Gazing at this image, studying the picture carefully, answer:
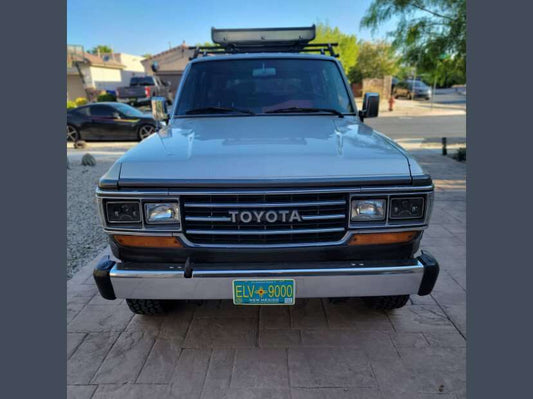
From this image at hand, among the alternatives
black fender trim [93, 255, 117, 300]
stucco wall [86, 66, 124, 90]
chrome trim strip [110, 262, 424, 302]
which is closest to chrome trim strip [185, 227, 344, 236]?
chrome trim strip [110, 262, 424, 302]

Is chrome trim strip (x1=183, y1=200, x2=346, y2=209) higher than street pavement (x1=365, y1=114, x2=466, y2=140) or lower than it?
lower

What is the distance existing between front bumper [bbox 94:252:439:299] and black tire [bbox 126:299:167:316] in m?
0.61

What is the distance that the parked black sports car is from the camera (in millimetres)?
13922

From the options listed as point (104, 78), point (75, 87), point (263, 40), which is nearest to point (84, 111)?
point (263, 40)

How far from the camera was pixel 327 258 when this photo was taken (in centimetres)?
259

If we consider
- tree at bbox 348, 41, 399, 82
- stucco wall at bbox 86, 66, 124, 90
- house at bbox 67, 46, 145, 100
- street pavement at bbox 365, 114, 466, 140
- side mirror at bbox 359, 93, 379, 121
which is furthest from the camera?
stucco wall at bbox 86, 66, 124, 90

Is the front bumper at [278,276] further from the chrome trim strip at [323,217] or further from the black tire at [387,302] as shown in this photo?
the black tire at [387,302]

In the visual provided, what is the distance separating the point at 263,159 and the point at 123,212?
965 millimetres

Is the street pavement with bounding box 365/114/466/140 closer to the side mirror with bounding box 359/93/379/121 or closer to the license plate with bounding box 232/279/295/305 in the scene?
the side mirror with bounding box 359/93/379/121

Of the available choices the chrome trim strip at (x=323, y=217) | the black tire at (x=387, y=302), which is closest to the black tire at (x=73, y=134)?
the black tire at (x=387, y=302)

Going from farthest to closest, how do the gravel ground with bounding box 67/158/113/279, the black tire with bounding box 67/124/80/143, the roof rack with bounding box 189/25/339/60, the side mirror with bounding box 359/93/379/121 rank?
the black tire with bounding box 67/124/80/143 < the roof rack with bounding box 189/25/339/60 < the gravel ground with bounding box 67/158/113/279 < the side mirror with bounding box 359/93/379/121

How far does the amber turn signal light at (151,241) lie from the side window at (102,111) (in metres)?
12.6

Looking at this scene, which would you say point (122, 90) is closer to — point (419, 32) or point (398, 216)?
point (419, 32)

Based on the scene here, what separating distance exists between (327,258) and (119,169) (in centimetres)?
148
